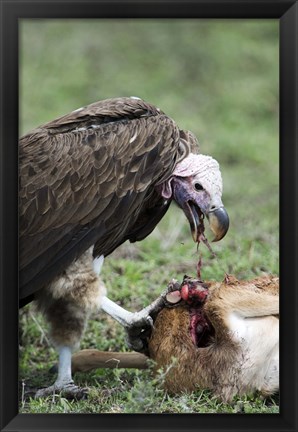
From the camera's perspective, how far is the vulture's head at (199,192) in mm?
5520

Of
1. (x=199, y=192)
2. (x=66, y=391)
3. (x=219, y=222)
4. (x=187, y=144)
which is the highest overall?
(x=187, y=144)

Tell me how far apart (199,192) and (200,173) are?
11 cm

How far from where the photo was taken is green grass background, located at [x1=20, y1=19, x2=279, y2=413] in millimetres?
5637

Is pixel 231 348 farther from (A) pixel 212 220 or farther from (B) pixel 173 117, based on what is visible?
(B) pixel 173 117

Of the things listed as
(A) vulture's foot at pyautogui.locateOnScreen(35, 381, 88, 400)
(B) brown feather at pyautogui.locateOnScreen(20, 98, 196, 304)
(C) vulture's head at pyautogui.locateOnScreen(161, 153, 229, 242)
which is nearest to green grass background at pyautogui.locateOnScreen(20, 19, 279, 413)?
(A) vulture's foot at pyautogui.locateOnScreen(35, 381, 88, 400)

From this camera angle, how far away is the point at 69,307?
5.68 metres

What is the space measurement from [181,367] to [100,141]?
4.31 ft

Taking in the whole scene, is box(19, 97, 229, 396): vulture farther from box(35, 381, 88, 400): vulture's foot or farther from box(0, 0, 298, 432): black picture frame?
box(0, 0, 298, 432): black picture frame

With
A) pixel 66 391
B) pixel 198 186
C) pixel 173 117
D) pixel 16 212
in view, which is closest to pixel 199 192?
pixel 198 186

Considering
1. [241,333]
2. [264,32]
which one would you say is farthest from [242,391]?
[264,32]

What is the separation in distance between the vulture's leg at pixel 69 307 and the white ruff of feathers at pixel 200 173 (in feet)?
1.98

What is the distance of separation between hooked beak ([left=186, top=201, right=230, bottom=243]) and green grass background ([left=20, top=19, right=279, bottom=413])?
2.77ft

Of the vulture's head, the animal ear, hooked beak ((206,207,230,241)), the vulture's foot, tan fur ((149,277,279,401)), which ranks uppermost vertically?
the animal ear
